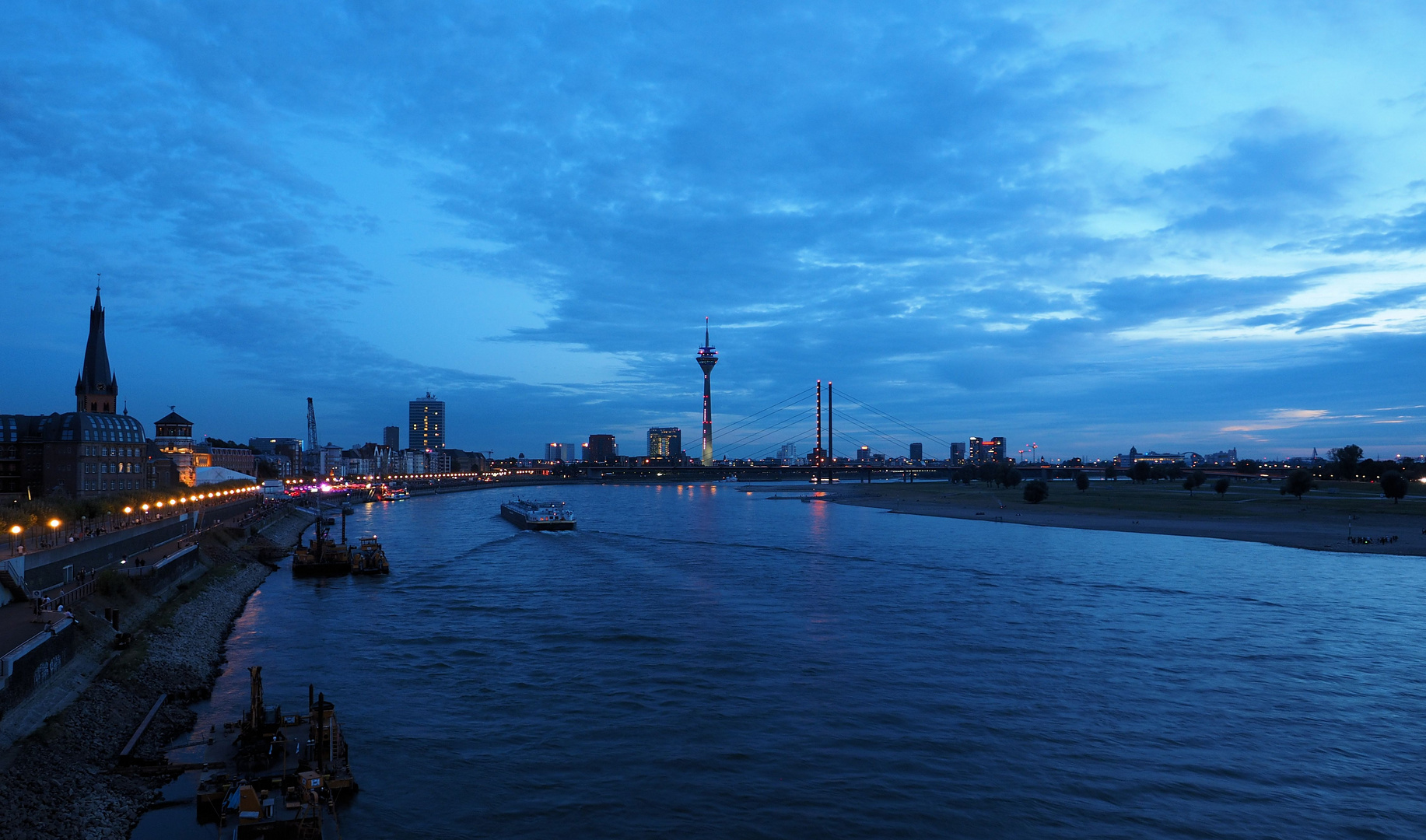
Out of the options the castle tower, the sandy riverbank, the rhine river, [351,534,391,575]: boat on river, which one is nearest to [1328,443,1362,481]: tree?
the sandy riverbank

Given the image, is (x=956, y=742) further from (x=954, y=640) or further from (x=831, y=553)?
(x=831, y=553)

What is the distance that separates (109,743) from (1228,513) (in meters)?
78.3

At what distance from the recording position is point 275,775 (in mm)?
14906

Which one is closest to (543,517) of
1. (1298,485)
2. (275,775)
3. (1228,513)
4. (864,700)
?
(864,700)

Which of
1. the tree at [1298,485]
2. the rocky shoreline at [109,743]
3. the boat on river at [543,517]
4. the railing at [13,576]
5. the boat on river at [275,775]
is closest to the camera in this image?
the rocky shoreline at [109,743]

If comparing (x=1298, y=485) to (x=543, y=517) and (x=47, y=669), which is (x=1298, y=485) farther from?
(x=47, y=669)

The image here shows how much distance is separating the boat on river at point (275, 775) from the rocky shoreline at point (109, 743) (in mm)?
1103

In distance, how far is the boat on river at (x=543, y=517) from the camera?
7300 centimetres

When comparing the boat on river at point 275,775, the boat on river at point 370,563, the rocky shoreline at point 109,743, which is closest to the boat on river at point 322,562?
the boat on river at point 370,563

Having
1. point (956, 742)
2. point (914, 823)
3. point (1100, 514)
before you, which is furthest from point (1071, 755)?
point (1100, 514)

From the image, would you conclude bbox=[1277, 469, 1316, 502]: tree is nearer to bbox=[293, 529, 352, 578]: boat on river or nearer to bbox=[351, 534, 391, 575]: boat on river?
bbox=[351, 534, 391, 575]: boat on river

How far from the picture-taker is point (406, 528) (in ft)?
260

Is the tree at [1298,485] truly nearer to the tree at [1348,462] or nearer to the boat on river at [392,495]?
the tree at [1348,462]

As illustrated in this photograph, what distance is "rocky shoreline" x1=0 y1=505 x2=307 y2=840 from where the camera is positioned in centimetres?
1273
